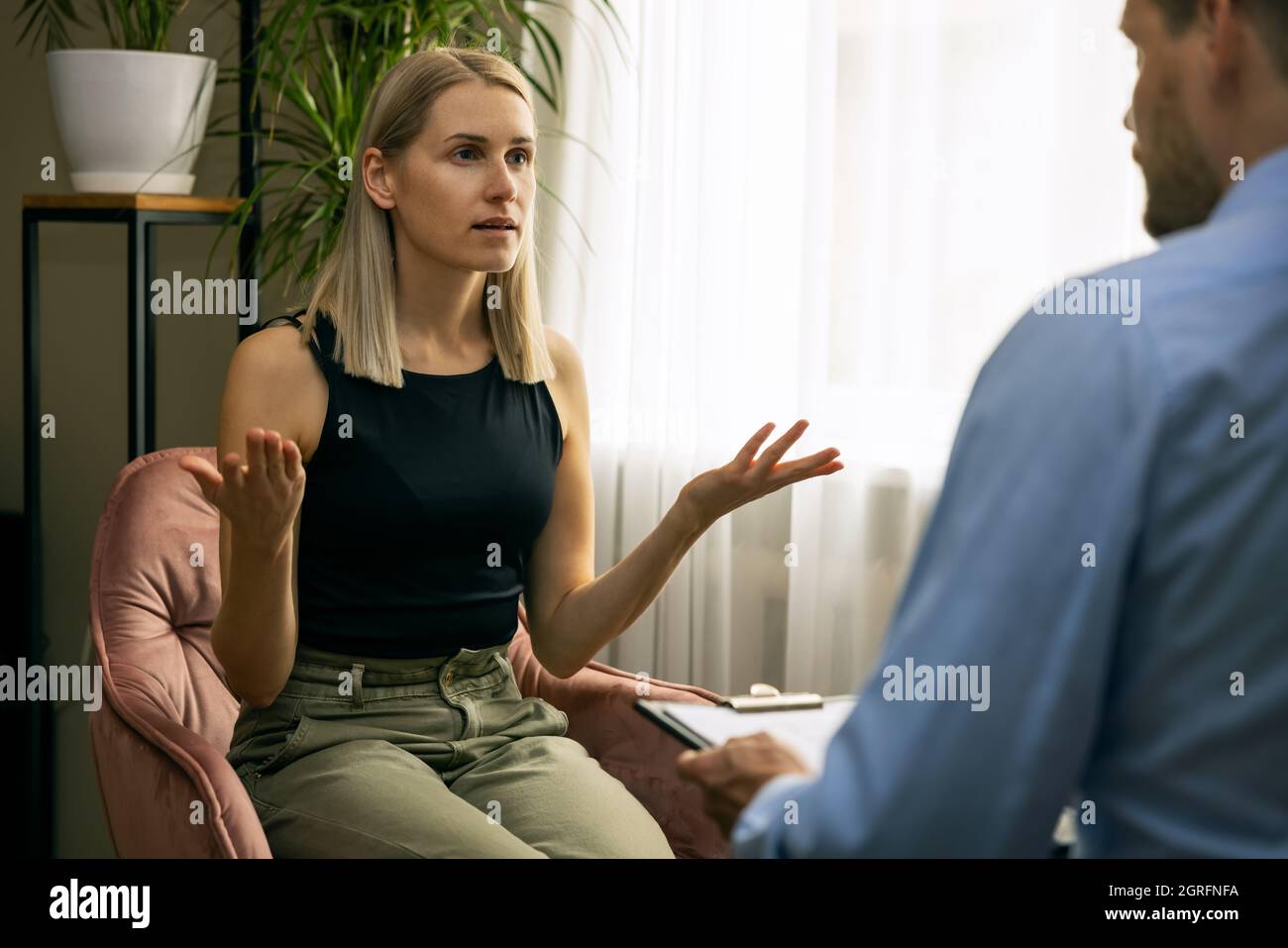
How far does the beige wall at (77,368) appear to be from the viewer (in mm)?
2818

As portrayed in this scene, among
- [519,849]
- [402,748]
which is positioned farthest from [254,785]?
[519,849]

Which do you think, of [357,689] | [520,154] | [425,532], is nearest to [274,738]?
[357,689]

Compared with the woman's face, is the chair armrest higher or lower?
lower

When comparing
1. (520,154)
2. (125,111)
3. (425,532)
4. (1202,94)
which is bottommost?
(425,532)

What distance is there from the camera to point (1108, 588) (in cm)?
65

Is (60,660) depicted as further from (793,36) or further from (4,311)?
(793,36)

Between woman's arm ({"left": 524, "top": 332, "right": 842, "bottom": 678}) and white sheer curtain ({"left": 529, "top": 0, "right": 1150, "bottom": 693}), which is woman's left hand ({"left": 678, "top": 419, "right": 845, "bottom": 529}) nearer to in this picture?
woman's arm ({"left": 524, "top": 332, "right": 842, "bottom": 678})

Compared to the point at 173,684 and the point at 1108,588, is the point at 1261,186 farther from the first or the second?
the point at 173,684

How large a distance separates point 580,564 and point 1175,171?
3.55 ft

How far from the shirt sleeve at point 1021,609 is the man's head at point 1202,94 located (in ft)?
0.50

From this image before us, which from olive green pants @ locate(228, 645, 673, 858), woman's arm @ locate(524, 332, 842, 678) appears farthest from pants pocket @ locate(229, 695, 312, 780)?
woman's arm @ locate(524, 332, 842, 678)

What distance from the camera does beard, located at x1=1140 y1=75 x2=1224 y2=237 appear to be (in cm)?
75

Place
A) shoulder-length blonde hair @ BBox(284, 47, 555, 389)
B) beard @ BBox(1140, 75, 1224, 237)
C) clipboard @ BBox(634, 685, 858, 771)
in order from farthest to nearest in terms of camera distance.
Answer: shoulder-length blonde hair @ BBox(284, 47, 555, 389), clipboard @ BBox(634, 685, 858, 771), beard @ BBox(1140, 75, 1224, 237)

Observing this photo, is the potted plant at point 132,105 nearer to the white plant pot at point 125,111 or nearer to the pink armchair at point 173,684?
the white plant pot at point 125,111
